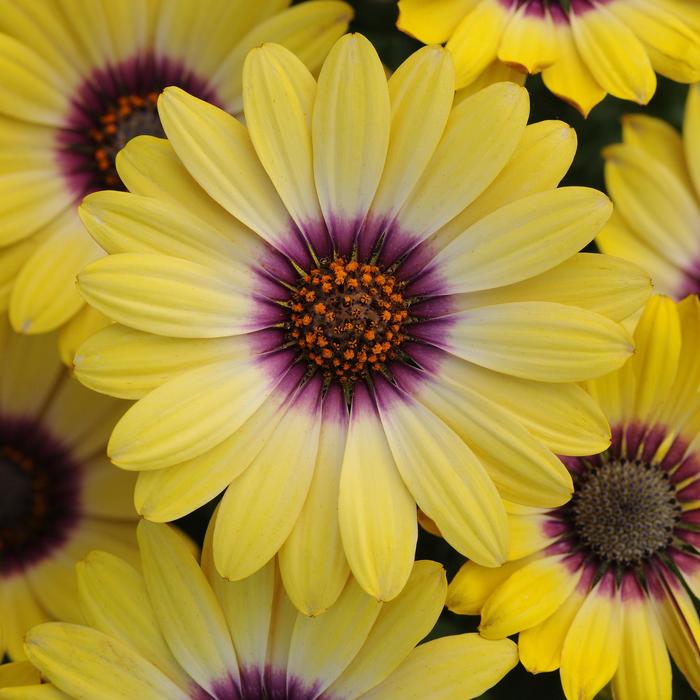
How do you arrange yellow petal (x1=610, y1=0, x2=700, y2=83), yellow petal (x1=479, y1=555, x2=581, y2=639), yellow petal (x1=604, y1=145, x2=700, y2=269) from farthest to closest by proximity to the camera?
yellow petal (x1=604, y1=145, x2=700, y2=269) → yellow petal (x1=610, y1=0, x2=700, y2=83) → yellow petal (x1=479, y1=555, x2=581, y2=639)

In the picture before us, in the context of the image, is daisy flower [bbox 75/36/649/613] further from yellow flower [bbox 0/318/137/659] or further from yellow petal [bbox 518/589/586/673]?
yellow flower [bbox 0/318/137/659]

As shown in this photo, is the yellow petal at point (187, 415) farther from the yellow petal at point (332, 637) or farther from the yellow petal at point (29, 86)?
the yellow petal at point (29, 86)

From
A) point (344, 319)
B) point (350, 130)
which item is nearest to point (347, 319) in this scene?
point (344, 319)

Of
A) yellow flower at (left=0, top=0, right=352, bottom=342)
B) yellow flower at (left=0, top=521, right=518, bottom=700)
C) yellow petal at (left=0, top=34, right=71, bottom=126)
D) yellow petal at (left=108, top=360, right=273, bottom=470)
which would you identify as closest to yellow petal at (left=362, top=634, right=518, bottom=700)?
yellow flower at (left=0, top=521, right=518, bottom=700)

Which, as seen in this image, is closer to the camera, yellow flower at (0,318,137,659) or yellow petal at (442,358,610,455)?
yellow petal at (442,358,610,455)

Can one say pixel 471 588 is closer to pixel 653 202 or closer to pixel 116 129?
pixel 653 202

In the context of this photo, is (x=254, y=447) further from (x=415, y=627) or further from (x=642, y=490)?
(x=642, y=490)
